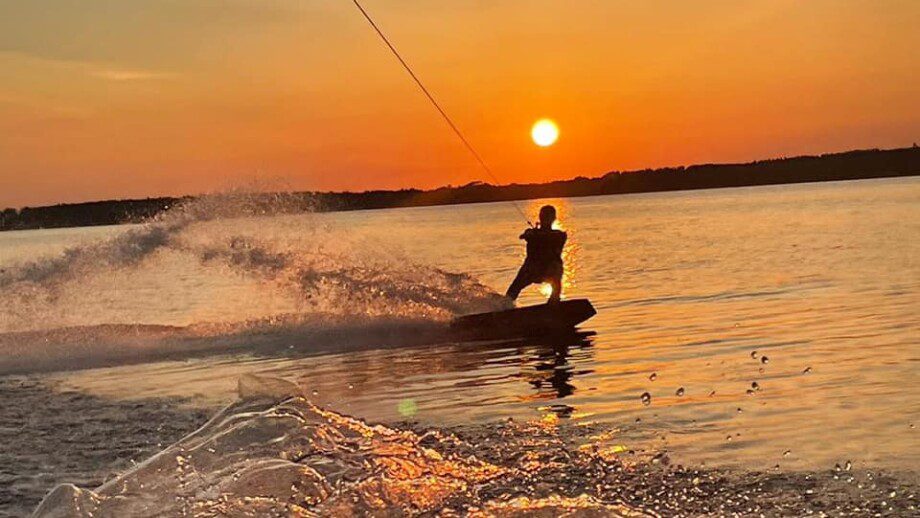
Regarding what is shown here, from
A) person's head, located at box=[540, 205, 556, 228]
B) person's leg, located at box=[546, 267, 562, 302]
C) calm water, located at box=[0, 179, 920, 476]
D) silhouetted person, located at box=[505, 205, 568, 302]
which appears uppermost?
person's head, located at box=[540, 205, 556, 228]

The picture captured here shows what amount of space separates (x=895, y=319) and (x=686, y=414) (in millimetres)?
9035

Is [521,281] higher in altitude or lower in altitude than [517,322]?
higher

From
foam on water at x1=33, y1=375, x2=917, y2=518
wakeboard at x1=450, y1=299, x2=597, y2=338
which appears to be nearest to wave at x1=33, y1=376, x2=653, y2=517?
foam on water at x1=33, y1=375, x2=917, y2=518

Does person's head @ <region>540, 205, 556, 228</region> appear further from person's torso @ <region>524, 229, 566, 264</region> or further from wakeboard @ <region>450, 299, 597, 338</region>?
wakeboard @ <region>450, 299, 597, 338</region>

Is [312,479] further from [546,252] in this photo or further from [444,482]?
[546,252]

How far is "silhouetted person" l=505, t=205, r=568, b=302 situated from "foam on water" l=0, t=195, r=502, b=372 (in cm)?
208

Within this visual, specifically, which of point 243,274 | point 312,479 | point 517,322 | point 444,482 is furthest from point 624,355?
point 243,274

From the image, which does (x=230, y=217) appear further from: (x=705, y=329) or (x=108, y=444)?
(x=108, y=444)

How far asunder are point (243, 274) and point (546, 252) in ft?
26.2

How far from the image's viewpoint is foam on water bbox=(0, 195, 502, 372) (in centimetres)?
1994

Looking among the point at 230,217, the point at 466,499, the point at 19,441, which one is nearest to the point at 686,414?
the point at 466,499

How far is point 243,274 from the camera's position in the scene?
23.8 meters

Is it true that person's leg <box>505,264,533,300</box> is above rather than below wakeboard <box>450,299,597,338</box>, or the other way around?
above

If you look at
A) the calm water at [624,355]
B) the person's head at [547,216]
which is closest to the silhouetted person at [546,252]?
the person's head at [547,216]
